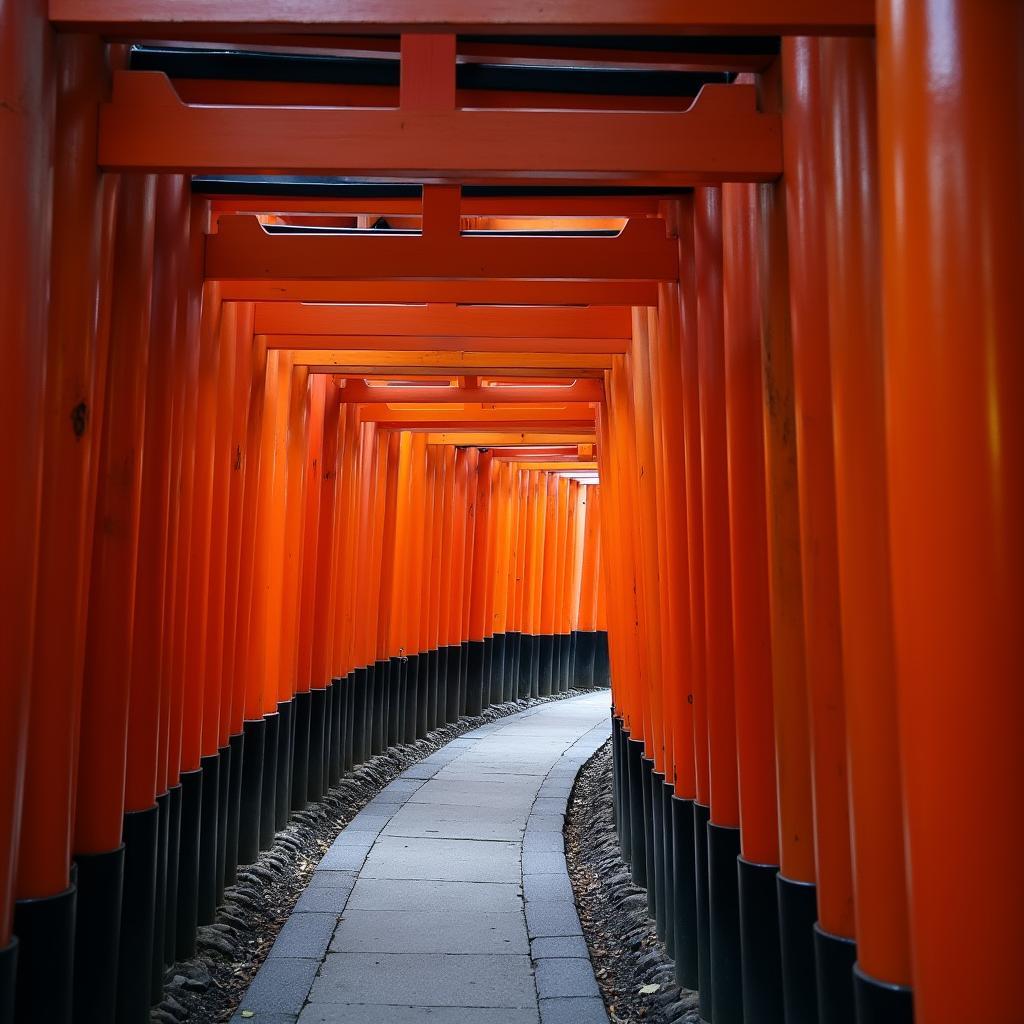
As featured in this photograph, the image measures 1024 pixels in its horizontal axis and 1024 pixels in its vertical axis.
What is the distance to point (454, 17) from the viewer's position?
11.4 feet

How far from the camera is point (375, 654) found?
12.7m

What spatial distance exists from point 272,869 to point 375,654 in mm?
4948

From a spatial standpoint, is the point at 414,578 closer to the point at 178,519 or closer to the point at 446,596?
the point at 446,596

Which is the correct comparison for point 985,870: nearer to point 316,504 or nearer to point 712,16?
point 712,16

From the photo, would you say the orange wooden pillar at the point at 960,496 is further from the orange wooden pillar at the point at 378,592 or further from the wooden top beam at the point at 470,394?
the orange wooden pillar at the point at 378,592

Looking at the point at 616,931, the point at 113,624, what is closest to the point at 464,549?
the point at 616,931

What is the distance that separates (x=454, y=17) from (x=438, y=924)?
16.0 feet

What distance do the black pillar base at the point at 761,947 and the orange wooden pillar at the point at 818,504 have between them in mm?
688

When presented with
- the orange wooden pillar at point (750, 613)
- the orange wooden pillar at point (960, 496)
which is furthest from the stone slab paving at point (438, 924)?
the orange wooden pillar at point (960, 496)

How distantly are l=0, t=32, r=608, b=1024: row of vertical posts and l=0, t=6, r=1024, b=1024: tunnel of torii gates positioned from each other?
2cm

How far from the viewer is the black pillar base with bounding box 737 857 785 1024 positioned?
4.18 metres

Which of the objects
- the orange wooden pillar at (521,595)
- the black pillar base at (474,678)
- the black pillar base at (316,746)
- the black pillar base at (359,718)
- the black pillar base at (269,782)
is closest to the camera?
the black pillar base at (269,782)

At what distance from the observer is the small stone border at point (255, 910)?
5.44 meters

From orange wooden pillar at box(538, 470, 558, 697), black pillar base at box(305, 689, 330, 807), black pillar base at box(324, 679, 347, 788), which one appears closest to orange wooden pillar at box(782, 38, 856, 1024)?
black pillar base at box(305, 689, 330, 807)
